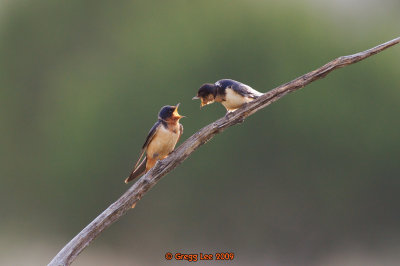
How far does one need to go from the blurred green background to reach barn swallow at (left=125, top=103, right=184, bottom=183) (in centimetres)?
892

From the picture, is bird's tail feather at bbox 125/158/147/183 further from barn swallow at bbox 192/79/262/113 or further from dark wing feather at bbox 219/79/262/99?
dark wing feather at bbox 219/79/262/99

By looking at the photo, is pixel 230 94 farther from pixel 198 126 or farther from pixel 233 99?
pixel 198 126

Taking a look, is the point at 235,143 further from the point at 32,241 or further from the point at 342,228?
the point at 32,241

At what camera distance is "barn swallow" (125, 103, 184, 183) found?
5684 mm

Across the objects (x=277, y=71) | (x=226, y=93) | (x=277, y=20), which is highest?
(x=277, y=20)

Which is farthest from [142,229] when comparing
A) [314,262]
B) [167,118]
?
[167,118]

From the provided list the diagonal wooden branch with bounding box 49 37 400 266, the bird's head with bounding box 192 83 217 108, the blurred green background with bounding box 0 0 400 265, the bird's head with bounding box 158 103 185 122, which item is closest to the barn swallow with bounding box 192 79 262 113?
the bird's head with bounding box 192 83 217 108

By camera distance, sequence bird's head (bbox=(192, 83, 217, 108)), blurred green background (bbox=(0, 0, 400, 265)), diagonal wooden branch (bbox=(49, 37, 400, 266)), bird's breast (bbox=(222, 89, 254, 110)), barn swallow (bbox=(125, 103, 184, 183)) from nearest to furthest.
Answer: diagonal wooden branch (bbox=(49, 37, 400, 266))
bird's breast (bbox=(222, 89, 254, 110))
barn swallow (bbox=(125, 103, 184, 183))
bird's head (bbox=(192, 83, 217, 108))
blurred green background (bbox=(0, 0, 400, 265))

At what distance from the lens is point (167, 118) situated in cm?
589

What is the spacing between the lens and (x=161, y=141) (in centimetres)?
568

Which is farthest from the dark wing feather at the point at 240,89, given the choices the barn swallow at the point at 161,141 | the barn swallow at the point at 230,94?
the barn swallow at the point at 161,141

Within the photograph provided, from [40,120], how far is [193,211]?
4.81m

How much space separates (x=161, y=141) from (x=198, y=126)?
30.3 feet

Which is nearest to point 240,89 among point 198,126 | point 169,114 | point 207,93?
point 207,93
